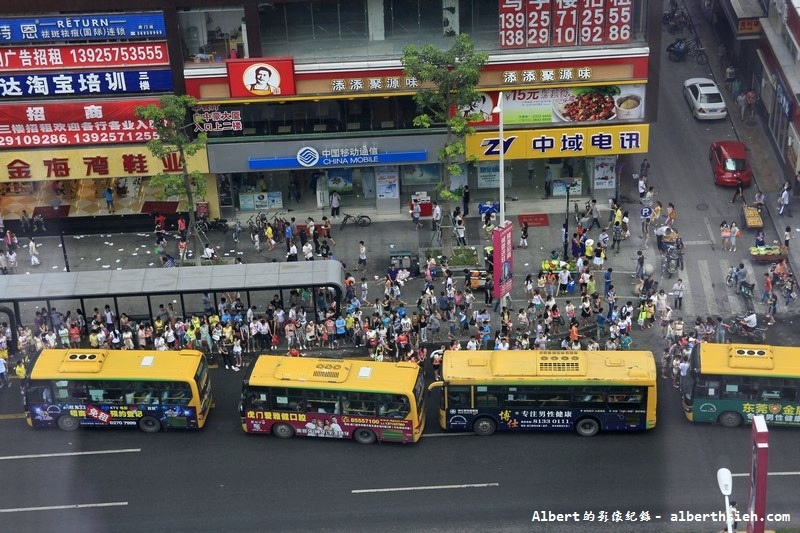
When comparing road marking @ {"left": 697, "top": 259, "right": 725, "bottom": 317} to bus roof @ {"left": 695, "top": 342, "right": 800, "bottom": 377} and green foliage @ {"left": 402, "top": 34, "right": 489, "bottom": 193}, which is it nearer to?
bus roof @ {"left": 695, "top": 342, "right": 800, "bottom": 377}

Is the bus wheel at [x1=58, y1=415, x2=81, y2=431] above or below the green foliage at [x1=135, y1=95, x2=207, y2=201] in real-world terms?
below

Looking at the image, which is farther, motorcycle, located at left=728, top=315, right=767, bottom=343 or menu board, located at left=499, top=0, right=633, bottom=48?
menu board, located at left=499, top=0, right=633, bottom=48

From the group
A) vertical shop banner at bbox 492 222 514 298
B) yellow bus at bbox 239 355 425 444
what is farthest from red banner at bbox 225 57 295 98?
yellow bus at bbox 239 355 425 444

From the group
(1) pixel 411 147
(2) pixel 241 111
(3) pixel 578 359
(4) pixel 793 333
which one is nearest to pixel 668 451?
(3) pixel 578 359

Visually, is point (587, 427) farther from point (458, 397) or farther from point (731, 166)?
point (731, 166)

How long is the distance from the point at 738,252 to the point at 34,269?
1263 inches

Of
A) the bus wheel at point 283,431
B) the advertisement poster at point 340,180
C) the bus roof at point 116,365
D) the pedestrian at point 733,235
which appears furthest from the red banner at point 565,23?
the bus wheel at point 283,431

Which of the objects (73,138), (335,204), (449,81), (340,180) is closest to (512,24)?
(449,81)

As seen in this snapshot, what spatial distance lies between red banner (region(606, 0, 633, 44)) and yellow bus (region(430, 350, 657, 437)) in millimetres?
18743

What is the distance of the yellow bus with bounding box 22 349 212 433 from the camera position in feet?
141

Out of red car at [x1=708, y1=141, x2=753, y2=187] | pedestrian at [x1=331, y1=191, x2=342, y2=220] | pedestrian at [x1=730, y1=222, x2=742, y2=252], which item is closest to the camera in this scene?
pedestrian at [x1=730, y1=222, x2=742, y2=252]

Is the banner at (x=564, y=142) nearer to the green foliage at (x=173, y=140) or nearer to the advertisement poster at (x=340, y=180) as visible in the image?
the advertisement poster at (x=340, y=180)

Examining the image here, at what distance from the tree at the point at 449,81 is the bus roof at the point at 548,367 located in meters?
12.2

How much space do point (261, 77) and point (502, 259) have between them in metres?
15.1
